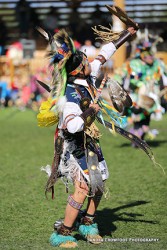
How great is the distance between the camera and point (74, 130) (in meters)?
4.71

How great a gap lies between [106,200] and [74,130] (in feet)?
7.25

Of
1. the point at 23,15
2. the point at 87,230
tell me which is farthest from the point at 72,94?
the point at 23,15

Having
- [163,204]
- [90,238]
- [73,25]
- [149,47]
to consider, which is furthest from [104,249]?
[73,25]

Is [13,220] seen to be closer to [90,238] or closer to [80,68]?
[90,238]

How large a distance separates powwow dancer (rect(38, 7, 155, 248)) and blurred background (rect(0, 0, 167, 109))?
52.2ft

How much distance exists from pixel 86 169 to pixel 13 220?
1.25m

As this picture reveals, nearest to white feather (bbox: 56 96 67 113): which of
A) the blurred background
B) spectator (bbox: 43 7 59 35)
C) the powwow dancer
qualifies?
the powwow dancer

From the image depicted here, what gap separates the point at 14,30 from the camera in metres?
26.1

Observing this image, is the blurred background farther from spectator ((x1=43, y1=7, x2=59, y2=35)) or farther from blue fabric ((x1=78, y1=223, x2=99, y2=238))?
blue fabric ((x1=78, y1=223, x2=99, y2=238))

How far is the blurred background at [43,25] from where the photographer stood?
2152 centimetres

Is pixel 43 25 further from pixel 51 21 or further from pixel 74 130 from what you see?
pixel 74 130

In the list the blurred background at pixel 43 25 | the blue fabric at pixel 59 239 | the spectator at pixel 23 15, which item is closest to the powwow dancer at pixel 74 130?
the blue fabric at pixel 59 239

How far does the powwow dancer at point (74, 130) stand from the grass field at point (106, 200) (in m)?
0.22

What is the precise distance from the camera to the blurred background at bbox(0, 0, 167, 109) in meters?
21.5
